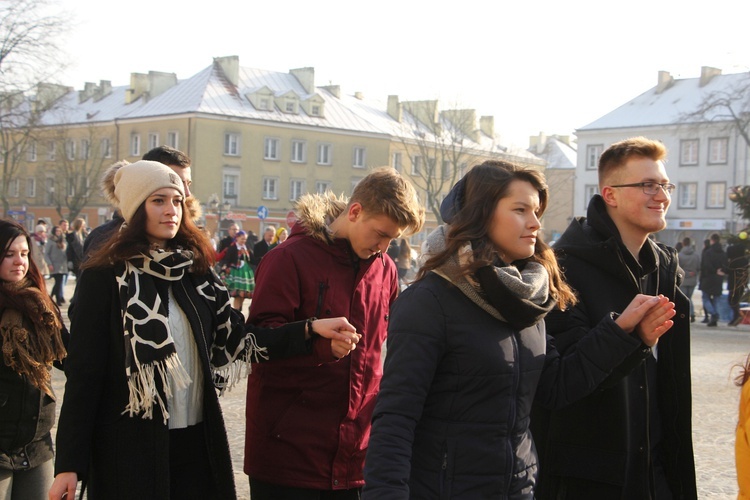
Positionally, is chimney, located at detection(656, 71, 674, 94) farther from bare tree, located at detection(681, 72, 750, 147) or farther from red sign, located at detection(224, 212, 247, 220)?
red sign, located at detection(224, 212, 247, 220)

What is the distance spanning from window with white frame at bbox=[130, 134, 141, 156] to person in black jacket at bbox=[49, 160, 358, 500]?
2560 inches

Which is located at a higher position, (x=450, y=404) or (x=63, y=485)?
(x=450, y=404)

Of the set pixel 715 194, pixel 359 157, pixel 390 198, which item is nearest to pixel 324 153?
pixel 359 157

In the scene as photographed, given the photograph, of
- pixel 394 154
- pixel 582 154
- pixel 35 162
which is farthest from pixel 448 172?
pixel 35 162

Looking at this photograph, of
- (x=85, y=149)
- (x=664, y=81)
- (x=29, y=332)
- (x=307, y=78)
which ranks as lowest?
(x=29, y=332)

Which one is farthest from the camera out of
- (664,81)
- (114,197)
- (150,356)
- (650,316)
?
(664,81)

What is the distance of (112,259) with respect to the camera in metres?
3.78

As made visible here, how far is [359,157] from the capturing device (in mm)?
70062

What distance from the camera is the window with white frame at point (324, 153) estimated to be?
224 ft

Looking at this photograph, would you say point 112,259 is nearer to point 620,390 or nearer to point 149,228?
point 149,228

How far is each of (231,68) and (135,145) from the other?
859 cm

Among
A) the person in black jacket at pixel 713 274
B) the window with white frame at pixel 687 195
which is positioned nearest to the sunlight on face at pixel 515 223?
the person in black jacket at pixel 713 274

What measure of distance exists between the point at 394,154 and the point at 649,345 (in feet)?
224

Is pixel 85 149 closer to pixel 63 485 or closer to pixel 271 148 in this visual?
pixel 271 148
